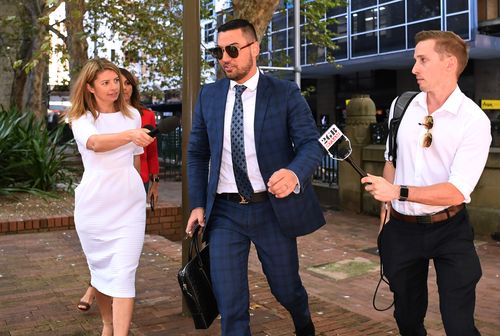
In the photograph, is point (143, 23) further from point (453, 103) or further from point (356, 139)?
point (453, 103)

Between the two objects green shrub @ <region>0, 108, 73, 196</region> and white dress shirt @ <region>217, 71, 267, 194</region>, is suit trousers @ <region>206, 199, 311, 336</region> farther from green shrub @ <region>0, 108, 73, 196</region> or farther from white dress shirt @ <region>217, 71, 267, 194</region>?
green shrub @ <region>0, 108, 73, 196</region>

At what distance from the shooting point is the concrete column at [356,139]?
11062 mm

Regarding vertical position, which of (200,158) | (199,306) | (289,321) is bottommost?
(289,321)

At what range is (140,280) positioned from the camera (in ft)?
18.2

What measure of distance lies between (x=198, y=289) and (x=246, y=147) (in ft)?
2.85

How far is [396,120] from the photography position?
3.17 metres

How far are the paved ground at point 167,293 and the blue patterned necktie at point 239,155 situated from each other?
1403mm

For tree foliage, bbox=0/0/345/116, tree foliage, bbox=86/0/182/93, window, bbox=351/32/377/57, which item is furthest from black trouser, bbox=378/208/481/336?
window, bbox=351/32/377/57

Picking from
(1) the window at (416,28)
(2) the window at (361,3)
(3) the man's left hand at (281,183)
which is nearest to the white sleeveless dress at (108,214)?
(3) the man's left hand at (281,183)

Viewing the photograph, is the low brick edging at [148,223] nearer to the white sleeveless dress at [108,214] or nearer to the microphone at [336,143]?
the white sleeveless dress at [108,214]

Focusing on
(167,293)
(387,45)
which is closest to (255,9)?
(167,293)

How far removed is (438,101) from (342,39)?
26833 mm

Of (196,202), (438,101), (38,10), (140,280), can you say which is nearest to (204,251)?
(196,202)

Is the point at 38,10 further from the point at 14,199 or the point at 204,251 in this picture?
the point at 204,251
